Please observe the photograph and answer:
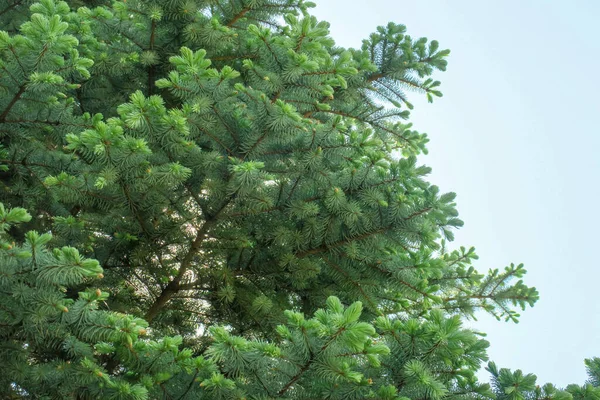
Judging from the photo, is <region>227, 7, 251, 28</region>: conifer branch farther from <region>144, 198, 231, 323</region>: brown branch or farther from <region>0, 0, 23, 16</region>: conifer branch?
<region>0, 0, 23, 16</region>: conifer branch

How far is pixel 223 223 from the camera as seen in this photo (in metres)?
4.53

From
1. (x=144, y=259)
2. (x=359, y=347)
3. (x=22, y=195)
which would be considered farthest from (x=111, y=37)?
(x=359, y=347)

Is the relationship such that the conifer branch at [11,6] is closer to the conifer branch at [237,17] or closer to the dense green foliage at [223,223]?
the dense green foliage at [223,223]

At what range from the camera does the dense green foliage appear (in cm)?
290

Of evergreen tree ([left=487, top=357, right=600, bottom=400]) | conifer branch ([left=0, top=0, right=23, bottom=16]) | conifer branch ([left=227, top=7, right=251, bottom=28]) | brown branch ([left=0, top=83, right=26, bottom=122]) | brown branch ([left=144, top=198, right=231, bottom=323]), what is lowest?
evergreen tree ([left=487, top=357, right=600, bottom=400])

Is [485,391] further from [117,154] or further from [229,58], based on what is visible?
[229,58]

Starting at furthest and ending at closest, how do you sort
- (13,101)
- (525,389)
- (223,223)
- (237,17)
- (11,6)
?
1. (11,6)
2. (237,17)
3. (223,223)
4. (13,101)
5. (525,389)

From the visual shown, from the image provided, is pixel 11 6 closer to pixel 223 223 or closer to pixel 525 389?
pixel 223 223

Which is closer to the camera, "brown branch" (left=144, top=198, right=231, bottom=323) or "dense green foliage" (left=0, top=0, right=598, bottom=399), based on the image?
"dense green foliage" (left=0, top=0, right=598, bottom=399)

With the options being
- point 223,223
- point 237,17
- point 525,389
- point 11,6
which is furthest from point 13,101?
point 525,389

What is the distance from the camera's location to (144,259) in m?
4.77

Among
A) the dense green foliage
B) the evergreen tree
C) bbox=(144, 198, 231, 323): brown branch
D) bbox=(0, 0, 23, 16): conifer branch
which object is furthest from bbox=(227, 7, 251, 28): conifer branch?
the evergreen tree

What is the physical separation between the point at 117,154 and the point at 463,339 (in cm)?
228

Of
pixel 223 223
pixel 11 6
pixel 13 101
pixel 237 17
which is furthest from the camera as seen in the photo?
pixel 11 6
